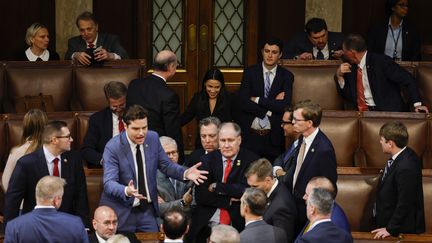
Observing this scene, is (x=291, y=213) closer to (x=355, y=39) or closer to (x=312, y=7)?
(x=355, y=39)

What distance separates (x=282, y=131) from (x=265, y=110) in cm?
23

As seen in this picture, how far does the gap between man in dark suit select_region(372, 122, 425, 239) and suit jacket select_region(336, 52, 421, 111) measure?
1.57 m

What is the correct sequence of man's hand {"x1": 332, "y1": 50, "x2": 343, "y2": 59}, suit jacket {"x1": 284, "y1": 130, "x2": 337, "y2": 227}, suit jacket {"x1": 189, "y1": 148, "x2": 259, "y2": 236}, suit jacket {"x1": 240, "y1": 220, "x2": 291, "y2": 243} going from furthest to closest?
1. man's hand {"x1": 332, "y1": 50, "x2": 343, "y2": 59}
2. suit jacket {"x1": 189, "y1": 148, "x2": 259, "y2": 236}
3. suit jacket {"x1": 284, "y1": 130, "x2": 337, "y2": 227}
4. suit jacket {"x1": 240, "y1": 220, "x2": 291, "y2": 243}

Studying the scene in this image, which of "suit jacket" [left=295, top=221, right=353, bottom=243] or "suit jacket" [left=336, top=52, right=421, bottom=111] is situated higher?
"suit jacket" [left=336, top=52, right=421, bottom=111]

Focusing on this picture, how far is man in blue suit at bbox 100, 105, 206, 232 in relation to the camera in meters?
7.40

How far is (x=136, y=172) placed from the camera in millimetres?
7527

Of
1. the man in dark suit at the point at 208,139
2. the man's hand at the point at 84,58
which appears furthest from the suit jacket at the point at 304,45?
the man in dark suit at the point at 208,139

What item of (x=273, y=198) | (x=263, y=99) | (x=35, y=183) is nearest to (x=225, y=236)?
(x=273, y=198)

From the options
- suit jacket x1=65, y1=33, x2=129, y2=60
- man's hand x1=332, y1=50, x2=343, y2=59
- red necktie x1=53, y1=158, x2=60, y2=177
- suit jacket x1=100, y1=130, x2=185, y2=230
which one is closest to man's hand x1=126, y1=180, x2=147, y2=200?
suit jacket x1=100, y1=130, x2=185, y2=230

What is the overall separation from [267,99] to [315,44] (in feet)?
3.24

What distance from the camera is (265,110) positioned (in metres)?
9.15

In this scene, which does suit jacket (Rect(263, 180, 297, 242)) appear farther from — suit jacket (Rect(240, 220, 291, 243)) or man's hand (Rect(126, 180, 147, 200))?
man's hand (Rect(126, 180, 147, 200))

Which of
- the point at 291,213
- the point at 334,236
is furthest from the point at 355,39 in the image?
the point at 334,236

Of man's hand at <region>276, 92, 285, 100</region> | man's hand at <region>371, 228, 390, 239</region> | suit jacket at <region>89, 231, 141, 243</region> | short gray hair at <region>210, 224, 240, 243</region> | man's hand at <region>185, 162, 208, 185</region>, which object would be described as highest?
man's hand at <region>276, 92, 285, 100</region>
